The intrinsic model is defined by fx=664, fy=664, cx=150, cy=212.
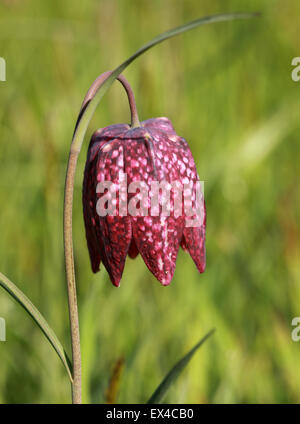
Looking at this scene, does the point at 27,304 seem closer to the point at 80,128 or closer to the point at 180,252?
the point at 80,128

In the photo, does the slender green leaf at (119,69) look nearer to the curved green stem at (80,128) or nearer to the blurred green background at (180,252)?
the curved green stem at (80,128)

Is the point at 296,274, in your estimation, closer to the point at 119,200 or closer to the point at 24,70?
the point at 119,200

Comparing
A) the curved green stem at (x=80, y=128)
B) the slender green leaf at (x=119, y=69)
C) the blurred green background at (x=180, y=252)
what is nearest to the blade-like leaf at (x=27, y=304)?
the curved green stem at (x=80, y=128)

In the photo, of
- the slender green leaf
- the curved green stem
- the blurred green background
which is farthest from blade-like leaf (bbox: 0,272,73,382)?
the blurred green background

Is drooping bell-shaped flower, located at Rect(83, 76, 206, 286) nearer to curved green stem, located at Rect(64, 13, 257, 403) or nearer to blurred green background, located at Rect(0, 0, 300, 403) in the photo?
curved green stem, located at Rect(64, 13, 257, 403)

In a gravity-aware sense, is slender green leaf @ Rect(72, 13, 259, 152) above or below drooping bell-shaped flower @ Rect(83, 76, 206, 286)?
above

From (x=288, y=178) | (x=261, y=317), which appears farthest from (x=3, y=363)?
(x=288, y=178)
